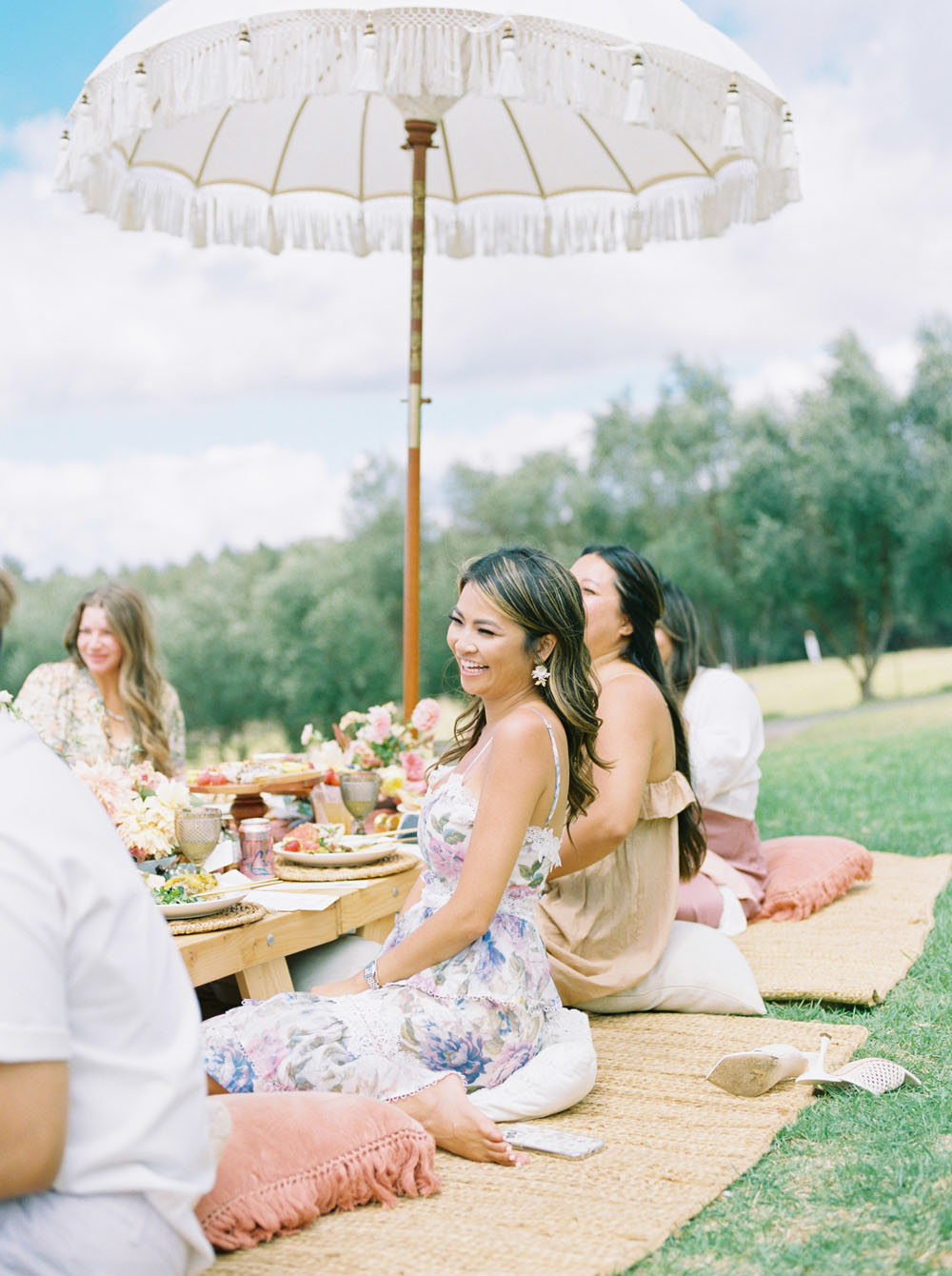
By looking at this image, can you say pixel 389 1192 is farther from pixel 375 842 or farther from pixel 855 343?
pixel 855 343

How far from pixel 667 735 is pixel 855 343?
1677 centimetres

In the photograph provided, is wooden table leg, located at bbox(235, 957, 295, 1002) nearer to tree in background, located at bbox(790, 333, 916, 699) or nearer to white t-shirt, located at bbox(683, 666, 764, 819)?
white t-shirt, located at bbox(683, 666, 764, 819)

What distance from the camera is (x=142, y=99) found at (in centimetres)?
407

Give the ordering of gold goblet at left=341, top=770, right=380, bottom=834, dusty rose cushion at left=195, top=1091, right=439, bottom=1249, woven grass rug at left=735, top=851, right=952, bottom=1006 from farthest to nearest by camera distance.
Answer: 1. woven grass rug at left=735, top=851, right=952, bottom=1006
2. gold goblet at left=341, top=770, right=380, bottom=834
3. dusty rose cushion at left=195, top=1091, right=439, bottom=1249

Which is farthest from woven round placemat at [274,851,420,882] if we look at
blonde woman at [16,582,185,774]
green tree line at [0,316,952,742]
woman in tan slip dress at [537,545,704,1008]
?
green tree line at [0,316,952,742]

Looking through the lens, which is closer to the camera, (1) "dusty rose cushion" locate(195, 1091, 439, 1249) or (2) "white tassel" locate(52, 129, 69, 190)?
(1) "dusty rose cushion" locate(195, 1091, 439, 1249)

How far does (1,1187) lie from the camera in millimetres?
1586

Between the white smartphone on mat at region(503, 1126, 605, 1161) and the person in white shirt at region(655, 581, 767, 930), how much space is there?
7.04ft

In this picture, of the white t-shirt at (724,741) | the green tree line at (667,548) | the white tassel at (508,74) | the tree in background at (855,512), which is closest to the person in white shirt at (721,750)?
the white t-shirt at (724,741)

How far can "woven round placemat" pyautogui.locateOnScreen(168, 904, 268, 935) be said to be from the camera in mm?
A: 2943

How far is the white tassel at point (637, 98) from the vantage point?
13.0 feet

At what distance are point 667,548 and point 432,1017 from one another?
17.4 metres

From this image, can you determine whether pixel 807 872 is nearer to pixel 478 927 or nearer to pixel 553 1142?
pixel 553 1142

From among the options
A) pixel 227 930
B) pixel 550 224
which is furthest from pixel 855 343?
pixel 227 930
